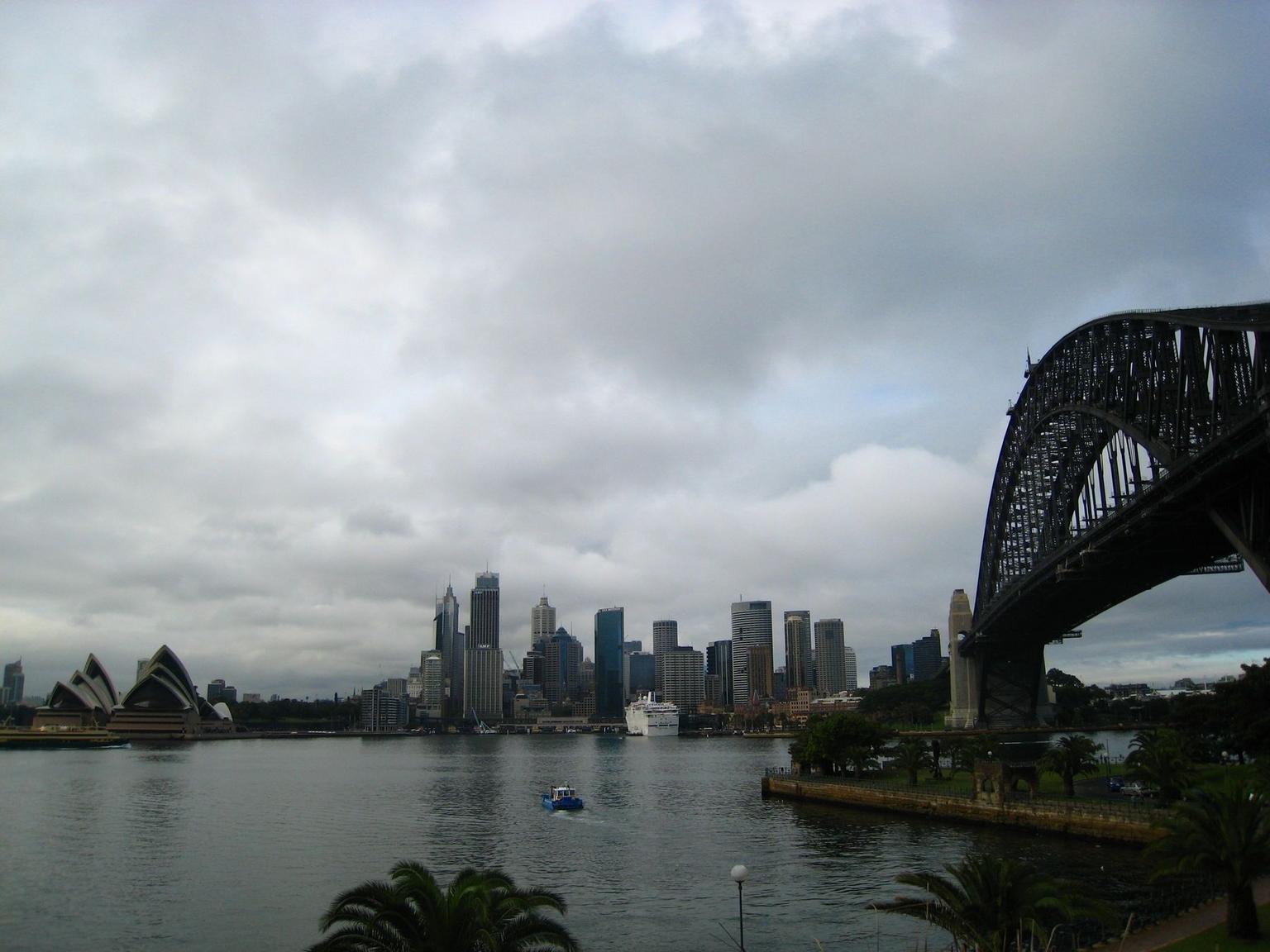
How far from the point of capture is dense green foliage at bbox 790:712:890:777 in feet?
267

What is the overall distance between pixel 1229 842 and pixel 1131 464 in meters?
51.6

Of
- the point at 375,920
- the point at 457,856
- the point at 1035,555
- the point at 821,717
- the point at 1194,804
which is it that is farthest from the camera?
the point at 1035,555

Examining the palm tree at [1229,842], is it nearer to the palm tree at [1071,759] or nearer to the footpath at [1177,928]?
the footpath at [1177,928]

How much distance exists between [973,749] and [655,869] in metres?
38.3

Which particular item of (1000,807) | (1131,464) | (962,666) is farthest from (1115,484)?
(962,666)

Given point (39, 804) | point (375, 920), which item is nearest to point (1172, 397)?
point (375, 920)

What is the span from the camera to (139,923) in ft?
128

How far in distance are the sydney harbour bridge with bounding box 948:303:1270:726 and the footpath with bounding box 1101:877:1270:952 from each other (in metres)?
25.6

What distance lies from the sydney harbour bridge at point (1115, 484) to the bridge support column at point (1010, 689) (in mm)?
196

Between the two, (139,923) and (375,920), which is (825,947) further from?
(139,923)

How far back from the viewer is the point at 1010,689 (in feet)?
445

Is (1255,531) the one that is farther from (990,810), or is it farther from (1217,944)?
(1217,944)

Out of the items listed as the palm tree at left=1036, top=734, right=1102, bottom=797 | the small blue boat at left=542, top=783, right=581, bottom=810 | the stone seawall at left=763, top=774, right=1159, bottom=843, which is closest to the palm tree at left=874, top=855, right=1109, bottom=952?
the stone seawall at left=763, top=774, right=1159, bottom=843

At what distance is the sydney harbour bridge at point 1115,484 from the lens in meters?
52.7
